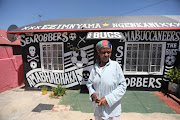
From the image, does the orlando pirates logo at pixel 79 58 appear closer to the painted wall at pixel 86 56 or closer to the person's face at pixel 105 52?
the painted wall at pixel 86 56

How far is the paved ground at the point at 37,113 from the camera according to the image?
279 centimetres

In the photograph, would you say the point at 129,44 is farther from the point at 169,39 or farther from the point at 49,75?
the point at 49,75

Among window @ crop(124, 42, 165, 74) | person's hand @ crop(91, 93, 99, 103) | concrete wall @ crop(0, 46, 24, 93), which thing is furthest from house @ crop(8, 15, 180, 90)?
person's hand @ crop(91, 93, 99, 103)

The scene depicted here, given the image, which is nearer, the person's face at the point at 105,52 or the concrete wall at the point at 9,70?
the person's face at the point at 105,52

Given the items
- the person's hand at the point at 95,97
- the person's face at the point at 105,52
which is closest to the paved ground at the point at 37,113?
the person's hand at the point at 95,97

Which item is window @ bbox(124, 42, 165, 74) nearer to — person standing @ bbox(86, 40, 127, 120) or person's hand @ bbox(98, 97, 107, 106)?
person standing @ bbox(86, 40, 127, 120)

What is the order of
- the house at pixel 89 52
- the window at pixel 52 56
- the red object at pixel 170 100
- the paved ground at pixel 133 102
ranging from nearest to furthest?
the paved ground at pixel 133 102 < the red object at pixel 170 100 < the house at pixel 89 52 < the window at pixel 52 56

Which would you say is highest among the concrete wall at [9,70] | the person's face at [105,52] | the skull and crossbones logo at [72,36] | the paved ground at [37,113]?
the skull and crossbones logo at [72,36]

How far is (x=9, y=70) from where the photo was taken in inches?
205

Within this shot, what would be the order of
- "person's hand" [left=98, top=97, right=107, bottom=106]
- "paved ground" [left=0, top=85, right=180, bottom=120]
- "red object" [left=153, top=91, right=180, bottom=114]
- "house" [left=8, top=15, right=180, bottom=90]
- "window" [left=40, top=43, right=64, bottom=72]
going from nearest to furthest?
"person's hand" [left=98, top=97, right=107, bottom=106] < "paved ground" [left=0, top=85, right=180, bottom=120] < "red object" [left=153, top=91, right=180, bottom=114] < "house" [left=8, top=15, right=180, bottom=90] < "window" [left=40, top=43, right=64, bottom=72]

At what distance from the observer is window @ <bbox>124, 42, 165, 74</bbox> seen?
4.55 metres

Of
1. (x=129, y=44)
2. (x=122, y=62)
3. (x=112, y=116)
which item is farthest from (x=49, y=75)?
(x=129, y=44)

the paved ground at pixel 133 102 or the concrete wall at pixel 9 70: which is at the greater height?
the concrete wall at pixel 9 70

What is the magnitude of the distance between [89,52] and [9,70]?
4.79 meters
